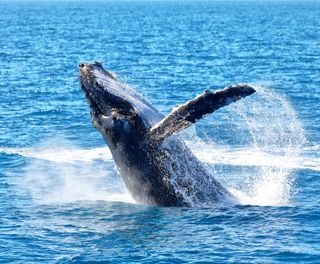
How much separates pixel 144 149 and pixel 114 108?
1186 mm

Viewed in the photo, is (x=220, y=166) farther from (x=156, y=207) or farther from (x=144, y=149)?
(x=144, y=149)

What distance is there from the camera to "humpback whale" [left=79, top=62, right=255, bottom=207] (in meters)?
18.0

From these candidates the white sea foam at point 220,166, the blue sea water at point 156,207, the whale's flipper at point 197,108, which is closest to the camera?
the whale's flipper at point 197,108

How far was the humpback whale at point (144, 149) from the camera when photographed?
18.0 meters

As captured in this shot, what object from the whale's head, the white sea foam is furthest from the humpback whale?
the white sea foam

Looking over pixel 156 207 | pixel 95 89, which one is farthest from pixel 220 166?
pixel 95 89

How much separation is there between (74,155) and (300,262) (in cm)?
1265

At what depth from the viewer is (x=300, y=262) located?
15273mm

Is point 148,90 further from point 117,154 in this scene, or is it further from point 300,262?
point 300,262

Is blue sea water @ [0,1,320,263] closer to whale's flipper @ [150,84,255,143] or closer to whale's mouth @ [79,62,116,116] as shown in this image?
whale's flipper @ [150,84,255,143]

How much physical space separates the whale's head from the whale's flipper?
22.8 inches

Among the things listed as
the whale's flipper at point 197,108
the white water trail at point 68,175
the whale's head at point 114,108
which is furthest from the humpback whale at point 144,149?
the white water trail at point 68,175

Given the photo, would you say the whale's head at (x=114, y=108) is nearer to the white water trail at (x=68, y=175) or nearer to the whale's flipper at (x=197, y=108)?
the whale's flipper at (x=197, y=108)

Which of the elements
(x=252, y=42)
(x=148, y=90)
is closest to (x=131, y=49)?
(x=252, y=42)
